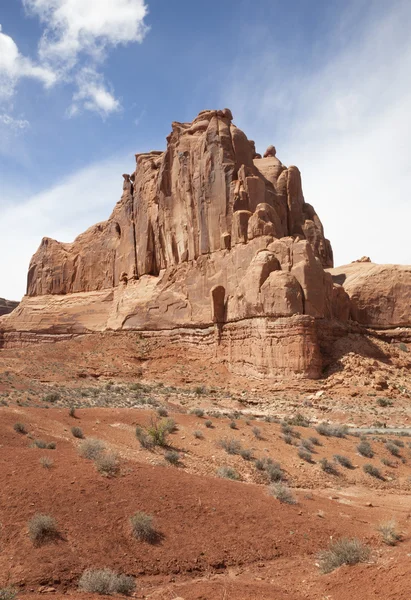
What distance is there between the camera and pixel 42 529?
7.96 metres

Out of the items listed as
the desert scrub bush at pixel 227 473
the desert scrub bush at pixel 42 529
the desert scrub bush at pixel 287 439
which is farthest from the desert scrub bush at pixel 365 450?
the desert scrub bush at pixel 42 529

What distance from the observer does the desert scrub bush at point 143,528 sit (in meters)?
8.52

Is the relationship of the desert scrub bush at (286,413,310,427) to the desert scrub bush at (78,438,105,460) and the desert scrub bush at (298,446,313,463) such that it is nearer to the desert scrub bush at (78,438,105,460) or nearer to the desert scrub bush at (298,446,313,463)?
the desert scrub bush at (298,446,313,463)

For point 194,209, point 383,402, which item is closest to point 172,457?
→ point 383,402

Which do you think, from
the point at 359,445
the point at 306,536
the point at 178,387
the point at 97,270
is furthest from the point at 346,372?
the point at 97,270

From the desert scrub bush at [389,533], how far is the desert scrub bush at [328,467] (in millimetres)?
5110

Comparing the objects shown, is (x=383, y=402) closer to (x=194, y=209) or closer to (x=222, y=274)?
(x=222, y=274)

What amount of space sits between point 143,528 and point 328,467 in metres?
8.56

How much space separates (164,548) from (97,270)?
171 feet

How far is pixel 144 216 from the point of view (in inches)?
2048

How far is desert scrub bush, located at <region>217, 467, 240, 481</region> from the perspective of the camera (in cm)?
1311

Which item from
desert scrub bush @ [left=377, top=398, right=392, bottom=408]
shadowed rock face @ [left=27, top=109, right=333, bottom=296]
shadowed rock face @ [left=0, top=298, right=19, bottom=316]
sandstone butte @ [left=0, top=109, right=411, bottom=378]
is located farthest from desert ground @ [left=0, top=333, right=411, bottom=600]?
shadowed rock face @ [left=0, top=298, right=19, bottom=316]

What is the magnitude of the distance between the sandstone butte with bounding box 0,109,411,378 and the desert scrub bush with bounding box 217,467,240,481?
1816cm

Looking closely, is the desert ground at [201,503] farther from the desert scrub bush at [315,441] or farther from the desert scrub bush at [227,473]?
the desert scrub bush at [315,441]
